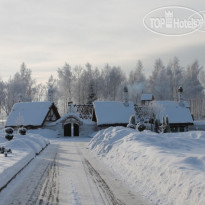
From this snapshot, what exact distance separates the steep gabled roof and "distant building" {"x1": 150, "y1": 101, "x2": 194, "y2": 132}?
18.5m

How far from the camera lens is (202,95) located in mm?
77438

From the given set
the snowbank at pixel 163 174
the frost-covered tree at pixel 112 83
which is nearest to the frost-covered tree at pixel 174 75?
the frost-covered tree at pixel 112 83

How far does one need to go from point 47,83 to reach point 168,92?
3648cm

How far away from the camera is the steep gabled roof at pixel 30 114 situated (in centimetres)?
4603

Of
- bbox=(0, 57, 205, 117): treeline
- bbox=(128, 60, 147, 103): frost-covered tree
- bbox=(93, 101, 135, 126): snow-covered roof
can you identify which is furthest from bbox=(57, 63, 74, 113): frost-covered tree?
bbox=(93, 101, 135, 126): snow-covered roof

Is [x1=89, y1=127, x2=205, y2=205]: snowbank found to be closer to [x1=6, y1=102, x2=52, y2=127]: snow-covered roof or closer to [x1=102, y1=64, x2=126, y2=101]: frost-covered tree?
[x1=6, y1=102, x2=52, y2=127]: snow-covered roof

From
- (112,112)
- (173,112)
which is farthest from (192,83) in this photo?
(112,112)

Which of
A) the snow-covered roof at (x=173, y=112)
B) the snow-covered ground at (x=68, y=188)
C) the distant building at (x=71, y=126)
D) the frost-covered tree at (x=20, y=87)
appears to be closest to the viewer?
the snow-covered ground at (x=68, y=188)

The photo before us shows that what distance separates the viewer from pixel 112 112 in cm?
4741

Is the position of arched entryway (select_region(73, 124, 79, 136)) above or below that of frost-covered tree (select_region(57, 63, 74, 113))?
below

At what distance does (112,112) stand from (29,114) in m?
14.0

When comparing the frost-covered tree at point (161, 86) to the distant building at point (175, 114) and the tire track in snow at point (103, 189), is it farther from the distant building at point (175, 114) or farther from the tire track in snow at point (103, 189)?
the tire track in snow at point (103, 189)

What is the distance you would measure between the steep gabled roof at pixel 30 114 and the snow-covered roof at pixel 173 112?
60.6 feet

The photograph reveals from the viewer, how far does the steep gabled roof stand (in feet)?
151
